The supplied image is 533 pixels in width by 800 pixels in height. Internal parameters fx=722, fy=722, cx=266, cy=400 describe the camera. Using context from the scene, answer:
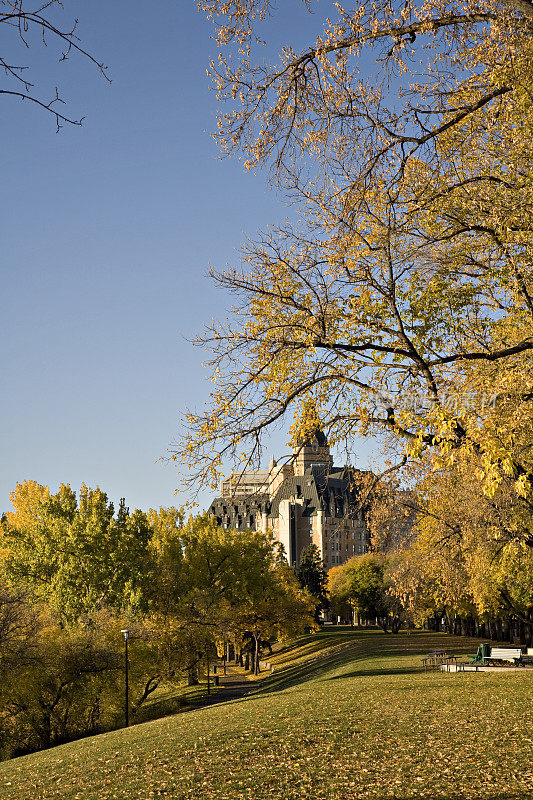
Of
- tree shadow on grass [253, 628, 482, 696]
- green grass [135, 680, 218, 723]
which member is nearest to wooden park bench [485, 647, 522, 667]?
tree shadow on grass [253, 628, 482, 696]

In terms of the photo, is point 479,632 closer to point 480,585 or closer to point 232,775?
point 480,585

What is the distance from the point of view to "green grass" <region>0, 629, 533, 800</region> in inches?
397

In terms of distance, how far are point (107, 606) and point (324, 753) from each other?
24131mm

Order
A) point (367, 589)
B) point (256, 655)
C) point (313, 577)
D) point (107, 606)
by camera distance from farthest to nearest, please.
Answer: point (313, 577)
point (367, 589)
point (256, 655)
point (107, 606)

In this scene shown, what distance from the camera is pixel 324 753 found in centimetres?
1231

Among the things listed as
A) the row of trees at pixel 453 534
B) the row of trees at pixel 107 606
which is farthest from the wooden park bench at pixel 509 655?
the row of trees at pixel 107 606

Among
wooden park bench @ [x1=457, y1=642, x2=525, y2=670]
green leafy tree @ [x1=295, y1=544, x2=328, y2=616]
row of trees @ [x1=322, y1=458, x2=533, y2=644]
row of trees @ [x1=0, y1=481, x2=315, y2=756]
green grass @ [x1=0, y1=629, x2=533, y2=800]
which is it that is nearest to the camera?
green grass @ [x1=0, y1=629, x2=533, y2=800]

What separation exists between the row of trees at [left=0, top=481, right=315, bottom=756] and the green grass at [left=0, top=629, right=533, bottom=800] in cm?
900

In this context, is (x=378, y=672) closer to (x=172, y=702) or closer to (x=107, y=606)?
(x=172, y=702)

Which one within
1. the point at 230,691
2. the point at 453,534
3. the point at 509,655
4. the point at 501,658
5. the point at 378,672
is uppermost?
the point at 453,534

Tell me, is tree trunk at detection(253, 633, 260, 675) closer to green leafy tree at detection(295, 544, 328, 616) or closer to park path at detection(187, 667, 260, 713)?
park path at detection(187, 667, 260, 713)

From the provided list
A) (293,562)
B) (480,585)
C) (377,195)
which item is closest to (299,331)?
(377,195)

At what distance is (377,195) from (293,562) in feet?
385

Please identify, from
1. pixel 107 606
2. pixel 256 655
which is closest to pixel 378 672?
pixel 107 606
